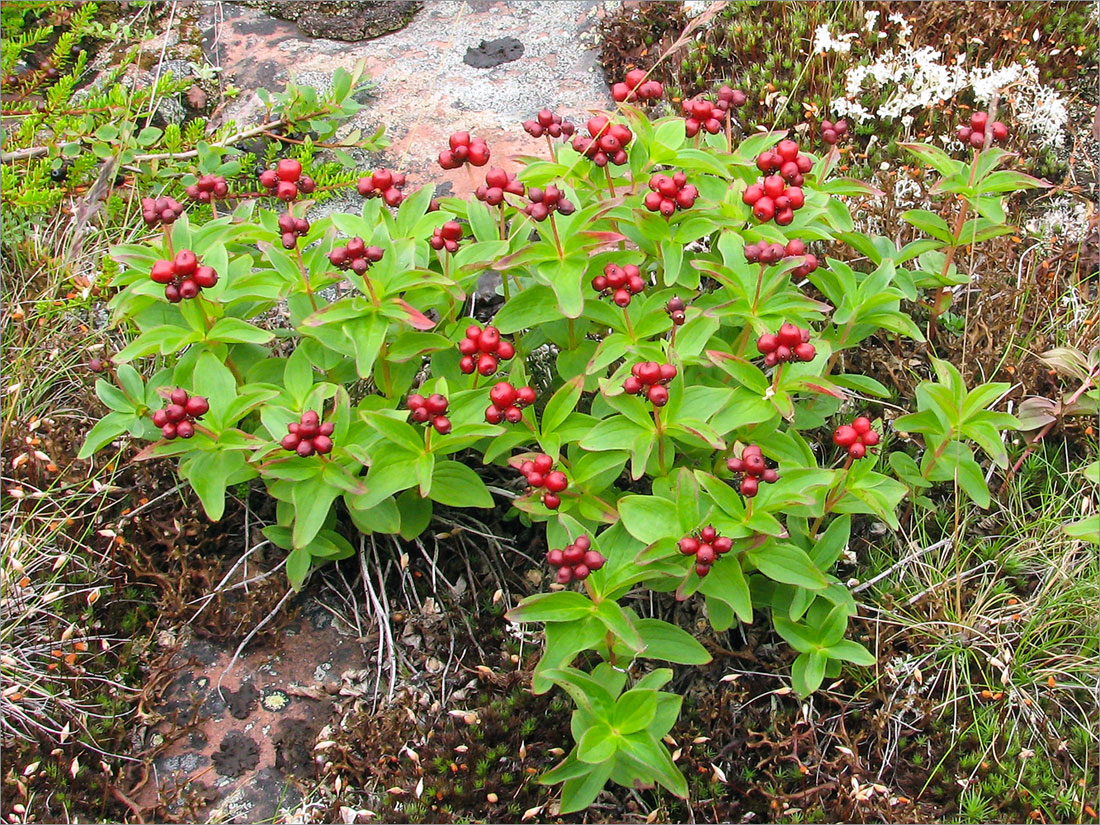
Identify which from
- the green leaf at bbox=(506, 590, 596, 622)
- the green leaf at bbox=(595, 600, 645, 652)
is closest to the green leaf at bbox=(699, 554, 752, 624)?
the green leaf at bbox=(595, 600, 645, 652)

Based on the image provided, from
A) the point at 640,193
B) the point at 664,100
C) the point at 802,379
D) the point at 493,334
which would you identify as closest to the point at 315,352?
the point at 493,334

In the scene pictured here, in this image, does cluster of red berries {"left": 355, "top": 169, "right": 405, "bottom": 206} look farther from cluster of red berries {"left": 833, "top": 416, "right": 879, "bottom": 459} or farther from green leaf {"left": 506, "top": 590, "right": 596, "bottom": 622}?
cluster of red berries {"left": 833, "top": 416, "right": 879, "bottom": 459}

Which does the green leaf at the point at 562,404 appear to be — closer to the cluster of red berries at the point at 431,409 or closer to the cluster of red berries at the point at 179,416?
the cluster of red berries at the point at 431,409

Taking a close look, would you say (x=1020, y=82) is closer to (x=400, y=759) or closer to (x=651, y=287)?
(x=651, y=287)

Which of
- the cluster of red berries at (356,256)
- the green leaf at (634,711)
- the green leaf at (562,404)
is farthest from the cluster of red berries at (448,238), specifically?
the green leaf at (634,711)

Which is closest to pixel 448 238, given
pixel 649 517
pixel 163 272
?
pixel 163 272

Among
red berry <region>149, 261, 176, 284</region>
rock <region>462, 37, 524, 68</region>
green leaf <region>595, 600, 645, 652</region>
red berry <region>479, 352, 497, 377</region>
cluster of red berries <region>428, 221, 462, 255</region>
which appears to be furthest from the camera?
rock <region>462, 37, 524, 68</region>

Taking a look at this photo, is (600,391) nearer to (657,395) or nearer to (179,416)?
(657,395)
